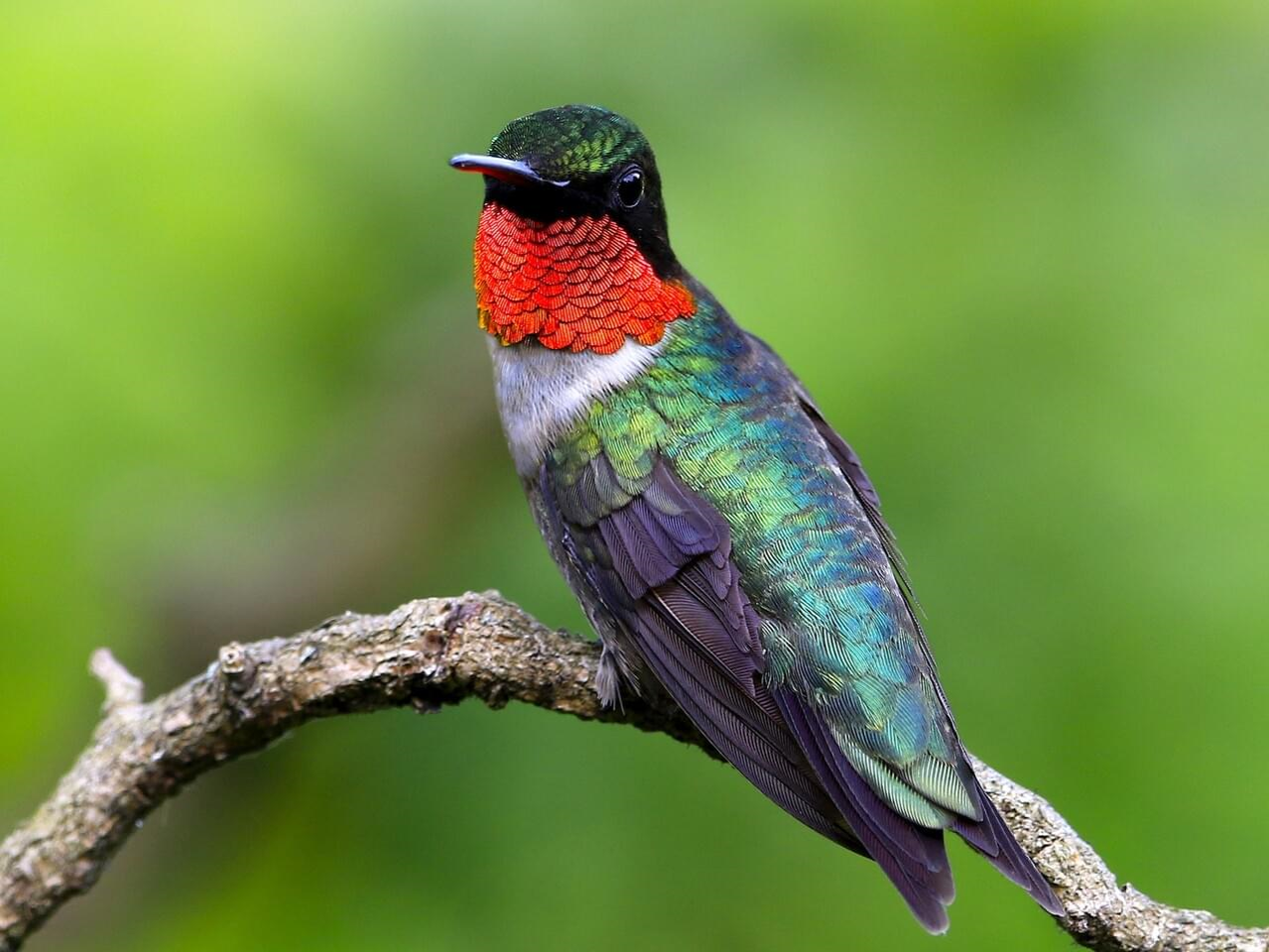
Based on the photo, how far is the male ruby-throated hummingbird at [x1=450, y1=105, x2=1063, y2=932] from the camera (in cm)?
351

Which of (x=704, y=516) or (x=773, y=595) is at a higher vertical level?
(x=704, y=516)

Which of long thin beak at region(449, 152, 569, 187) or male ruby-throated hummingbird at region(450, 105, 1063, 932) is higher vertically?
long thin beak at region(449, 152, 569, 187)

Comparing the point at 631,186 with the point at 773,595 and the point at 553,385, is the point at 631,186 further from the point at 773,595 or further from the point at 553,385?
the point at 773,595

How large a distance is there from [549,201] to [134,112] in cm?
235

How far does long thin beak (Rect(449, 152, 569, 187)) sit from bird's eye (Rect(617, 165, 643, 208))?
231mm

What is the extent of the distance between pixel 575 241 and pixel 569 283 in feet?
0.45

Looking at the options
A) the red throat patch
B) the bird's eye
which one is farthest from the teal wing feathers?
the bird's eye

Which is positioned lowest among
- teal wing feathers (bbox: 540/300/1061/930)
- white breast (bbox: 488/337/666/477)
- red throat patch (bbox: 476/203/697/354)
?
teal wing feathers (bbox: 540/300/1061/930)

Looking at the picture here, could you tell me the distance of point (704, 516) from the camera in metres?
3.92

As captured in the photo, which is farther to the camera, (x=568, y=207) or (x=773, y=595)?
(x=568, y=207)

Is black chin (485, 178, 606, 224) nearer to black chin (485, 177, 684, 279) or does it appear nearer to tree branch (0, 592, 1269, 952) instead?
black chin (485, 177, 684, 279)

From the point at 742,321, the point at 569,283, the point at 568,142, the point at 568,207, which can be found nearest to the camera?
the point at 568,142

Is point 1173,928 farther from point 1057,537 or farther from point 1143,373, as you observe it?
point 1143,373

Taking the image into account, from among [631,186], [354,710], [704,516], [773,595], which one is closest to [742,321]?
[631,186]
